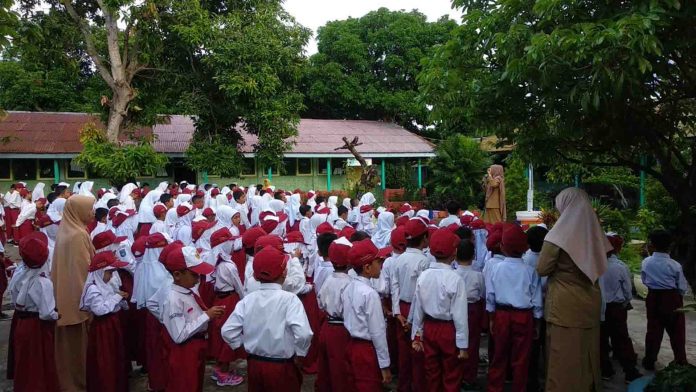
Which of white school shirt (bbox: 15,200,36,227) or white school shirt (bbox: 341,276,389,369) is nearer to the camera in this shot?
white school shirt (bbox: 341,276,389,369)

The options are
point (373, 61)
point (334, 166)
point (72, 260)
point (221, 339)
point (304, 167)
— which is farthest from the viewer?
point (373, 61)

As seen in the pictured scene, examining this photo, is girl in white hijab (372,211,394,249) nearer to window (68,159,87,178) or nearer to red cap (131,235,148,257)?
red cap (131,235,148,257)

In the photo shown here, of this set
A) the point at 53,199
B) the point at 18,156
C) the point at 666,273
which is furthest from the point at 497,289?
the point at 18,156

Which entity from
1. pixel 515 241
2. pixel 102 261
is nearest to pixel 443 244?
pixel 515 241

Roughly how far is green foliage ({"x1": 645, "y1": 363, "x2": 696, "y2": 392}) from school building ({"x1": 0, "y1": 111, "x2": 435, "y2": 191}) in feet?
49.6

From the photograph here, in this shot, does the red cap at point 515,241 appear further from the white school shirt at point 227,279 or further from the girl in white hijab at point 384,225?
the girl in white hijab at point 384,225

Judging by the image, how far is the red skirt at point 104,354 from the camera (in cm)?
474

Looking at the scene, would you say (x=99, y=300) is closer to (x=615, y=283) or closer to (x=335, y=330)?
(x=335, y=330)

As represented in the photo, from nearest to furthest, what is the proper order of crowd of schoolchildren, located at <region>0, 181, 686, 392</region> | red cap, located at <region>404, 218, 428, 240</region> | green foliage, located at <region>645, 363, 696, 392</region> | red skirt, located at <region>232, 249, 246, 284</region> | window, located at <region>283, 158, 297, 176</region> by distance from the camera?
crowd of schoolchildren, located at <region>0, 181, 686, 392</region>
green foliage, located at <region>645, 363, 696, 392</region>
red cap, located at <region>404, 218, 428, 240</region>
red skirt, located at <region>232, 249, 246, 284</region>
window, located at <region>283, 158, 297, 176</region>

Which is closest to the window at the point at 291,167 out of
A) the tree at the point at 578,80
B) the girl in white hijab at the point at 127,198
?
the girl in white hijab at the point at 127,198

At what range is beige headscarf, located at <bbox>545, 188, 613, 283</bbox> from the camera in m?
4.13

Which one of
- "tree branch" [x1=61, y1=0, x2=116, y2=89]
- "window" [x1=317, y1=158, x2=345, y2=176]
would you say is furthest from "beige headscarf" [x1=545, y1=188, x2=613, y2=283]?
"window" [x1=317, y1=158, x2=345, y2=176]

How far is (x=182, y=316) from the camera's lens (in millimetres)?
3906

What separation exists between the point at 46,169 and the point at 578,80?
68.8 feet
